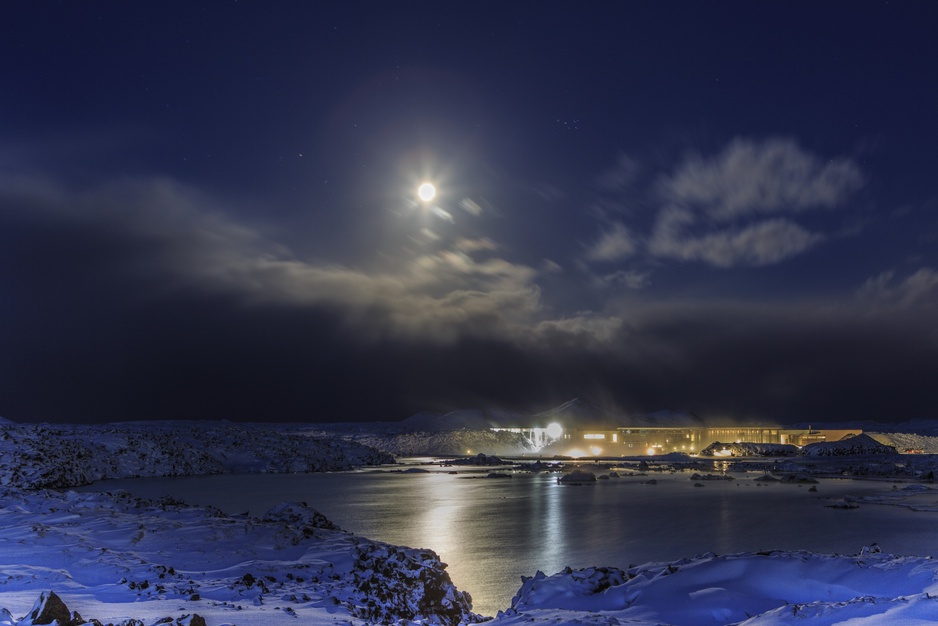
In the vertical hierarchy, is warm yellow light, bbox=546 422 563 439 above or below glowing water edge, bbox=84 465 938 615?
above

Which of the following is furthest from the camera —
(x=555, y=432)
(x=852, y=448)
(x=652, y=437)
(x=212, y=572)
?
(x=555, y=432)

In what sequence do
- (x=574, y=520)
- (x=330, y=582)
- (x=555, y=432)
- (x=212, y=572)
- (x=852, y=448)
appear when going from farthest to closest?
1. (x=555, y=432)
2. (x=852, y=448)
3. (x=574, y=520)
4. (x=212, y=572)
5. (x=330, y=582)

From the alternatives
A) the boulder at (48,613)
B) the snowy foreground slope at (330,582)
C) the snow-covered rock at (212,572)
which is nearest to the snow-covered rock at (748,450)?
the snowy foreground slope at (330,582)

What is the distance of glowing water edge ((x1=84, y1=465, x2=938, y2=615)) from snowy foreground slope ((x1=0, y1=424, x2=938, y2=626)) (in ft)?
8.78

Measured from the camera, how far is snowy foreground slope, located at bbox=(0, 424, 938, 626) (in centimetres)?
1078

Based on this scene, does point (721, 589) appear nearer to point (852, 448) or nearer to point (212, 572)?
point (212, 572)

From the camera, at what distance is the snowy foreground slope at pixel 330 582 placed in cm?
1078

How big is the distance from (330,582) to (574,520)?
18.7 m

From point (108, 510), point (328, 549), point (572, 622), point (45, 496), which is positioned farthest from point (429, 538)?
point (572, 622)

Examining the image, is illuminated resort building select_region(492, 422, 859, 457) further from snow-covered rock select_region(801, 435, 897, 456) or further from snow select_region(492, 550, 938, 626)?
snow select_region(492, 550, 938, 626)

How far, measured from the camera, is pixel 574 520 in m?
31.0

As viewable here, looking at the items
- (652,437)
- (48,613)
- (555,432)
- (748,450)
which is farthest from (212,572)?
(555,432)

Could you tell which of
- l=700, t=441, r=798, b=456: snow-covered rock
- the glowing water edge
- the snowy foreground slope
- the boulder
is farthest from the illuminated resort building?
the boulder

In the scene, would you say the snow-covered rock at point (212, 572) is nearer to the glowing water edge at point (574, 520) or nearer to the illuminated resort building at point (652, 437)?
the glowing water edge at point (574, 520)
